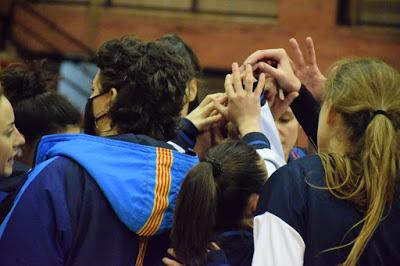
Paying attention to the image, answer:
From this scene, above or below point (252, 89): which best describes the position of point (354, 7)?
below

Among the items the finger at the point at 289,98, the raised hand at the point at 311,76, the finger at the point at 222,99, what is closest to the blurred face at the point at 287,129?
the raised hand at the point at 311,76

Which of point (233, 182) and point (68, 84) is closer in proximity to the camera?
point (233, 182)

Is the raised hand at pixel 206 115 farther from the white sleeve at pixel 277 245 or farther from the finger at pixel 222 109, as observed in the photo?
the white sleeve at pixel 277 245

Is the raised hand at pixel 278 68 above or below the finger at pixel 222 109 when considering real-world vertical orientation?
above

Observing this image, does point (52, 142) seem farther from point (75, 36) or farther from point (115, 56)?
point (75, 36)

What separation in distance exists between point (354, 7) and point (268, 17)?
3.63ft

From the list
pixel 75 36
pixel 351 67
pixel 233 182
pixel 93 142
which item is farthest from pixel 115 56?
pixel 75 36

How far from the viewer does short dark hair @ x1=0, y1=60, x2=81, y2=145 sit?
257cm

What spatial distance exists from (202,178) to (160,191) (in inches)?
4.8

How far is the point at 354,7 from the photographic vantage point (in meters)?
10.0

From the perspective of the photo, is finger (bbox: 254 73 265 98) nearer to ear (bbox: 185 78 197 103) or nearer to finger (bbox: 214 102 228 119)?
finger (bbox: 214 102 228 119)

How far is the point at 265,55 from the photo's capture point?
7.43ft

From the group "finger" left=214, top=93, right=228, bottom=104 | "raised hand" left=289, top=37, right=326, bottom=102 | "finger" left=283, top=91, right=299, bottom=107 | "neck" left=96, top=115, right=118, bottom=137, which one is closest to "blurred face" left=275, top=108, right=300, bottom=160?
"raised hand" left=289, top=37, right=326, bottom=102

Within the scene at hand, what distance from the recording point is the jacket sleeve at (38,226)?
181 cm
